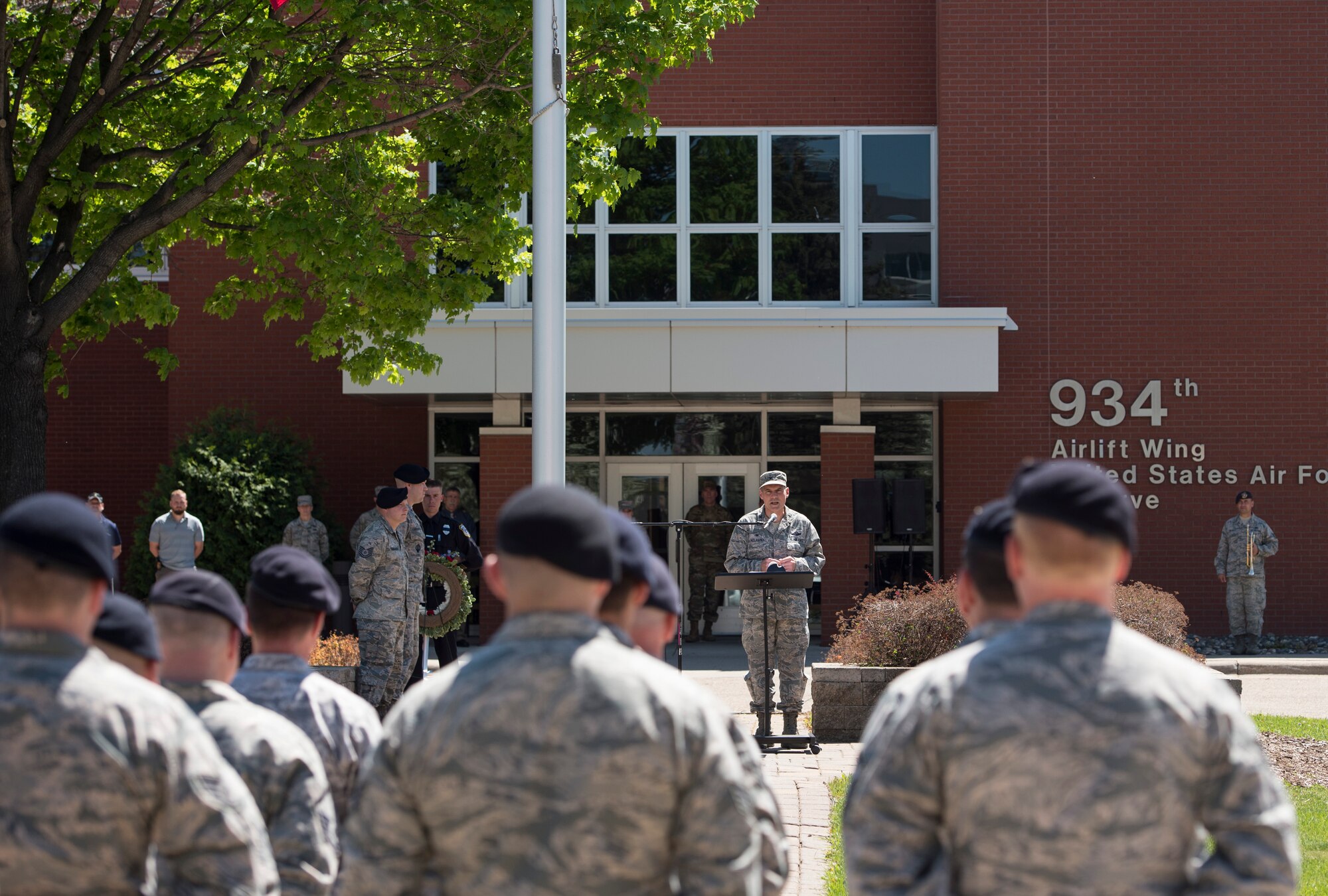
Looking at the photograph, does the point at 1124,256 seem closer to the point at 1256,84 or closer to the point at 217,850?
the point at 1256,84

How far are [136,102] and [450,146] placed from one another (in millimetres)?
2485

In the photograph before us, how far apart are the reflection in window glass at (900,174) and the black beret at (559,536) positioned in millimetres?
17327

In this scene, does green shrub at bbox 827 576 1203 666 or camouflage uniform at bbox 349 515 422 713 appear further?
green shrub at bbox 827 576 1203 666

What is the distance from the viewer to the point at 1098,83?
19.3 m

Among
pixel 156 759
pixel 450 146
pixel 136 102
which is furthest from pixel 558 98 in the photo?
pixel 156 759

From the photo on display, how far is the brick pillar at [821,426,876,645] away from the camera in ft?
61.9

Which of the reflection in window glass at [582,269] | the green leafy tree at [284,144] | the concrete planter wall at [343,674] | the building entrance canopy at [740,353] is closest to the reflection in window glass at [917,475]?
the building entrance canopy at [740,353]

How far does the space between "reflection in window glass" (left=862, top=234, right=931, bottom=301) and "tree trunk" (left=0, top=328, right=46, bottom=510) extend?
39.9 feet

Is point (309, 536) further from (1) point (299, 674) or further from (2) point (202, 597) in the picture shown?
(2) point (202, 597)

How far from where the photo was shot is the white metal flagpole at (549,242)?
25.6 ft

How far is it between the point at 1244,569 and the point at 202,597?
16840mm

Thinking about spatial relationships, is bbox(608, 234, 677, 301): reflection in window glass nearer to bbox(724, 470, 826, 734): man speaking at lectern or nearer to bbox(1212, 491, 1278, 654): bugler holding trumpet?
→ bbox(1212, 491, 1278, 654): bugler holding trumpet

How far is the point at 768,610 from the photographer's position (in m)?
10.7

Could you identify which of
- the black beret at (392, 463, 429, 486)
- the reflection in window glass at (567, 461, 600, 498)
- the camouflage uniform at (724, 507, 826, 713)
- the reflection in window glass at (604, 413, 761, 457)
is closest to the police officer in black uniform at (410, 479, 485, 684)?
the black beret at (392, 463, 429, 486)
